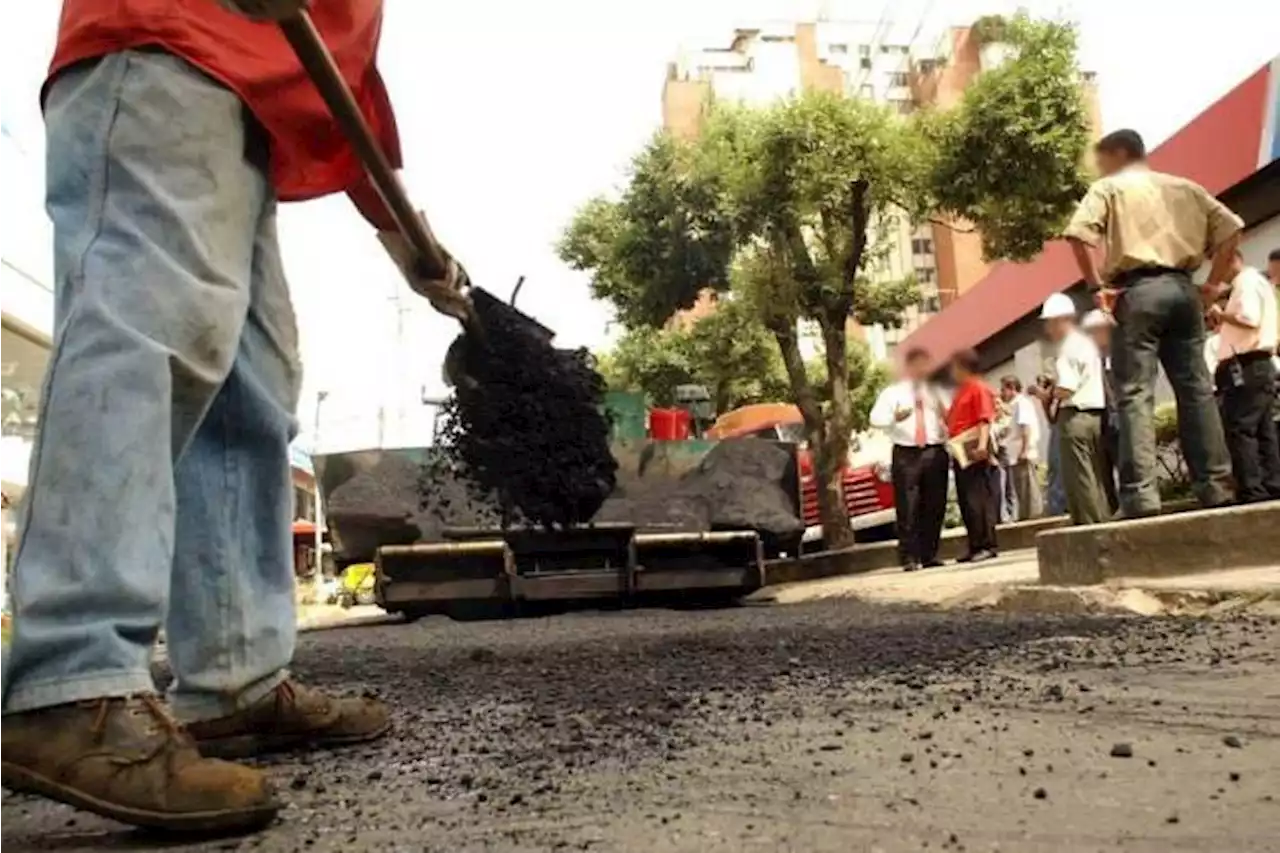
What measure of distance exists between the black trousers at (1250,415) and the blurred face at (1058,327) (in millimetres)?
1318

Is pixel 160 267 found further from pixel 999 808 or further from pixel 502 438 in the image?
pixel 502 438

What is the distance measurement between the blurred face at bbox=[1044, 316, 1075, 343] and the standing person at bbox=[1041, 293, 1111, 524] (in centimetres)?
2

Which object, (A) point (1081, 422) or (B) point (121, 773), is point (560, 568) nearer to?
(A) point (1081, 422)

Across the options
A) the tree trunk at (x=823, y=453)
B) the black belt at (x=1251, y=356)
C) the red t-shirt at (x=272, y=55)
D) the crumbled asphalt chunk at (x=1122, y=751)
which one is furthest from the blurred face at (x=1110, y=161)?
the tree trunk at (x=823, y=453)

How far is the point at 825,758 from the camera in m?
1.94

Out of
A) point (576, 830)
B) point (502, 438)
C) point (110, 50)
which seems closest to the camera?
point (576, 830)

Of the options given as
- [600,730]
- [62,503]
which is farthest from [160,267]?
[600,730]

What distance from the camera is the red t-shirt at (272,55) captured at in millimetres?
1911

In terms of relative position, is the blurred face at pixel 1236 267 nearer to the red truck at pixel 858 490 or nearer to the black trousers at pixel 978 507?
the black trousers at pixel 978 507

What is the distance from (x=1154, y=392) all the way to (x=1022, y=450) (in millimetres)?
6180

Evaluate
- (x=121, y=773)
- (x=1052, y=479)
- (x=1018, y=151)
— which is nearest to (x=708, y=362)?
(x=1018, y=151)

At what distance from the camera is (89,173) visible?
183 cm

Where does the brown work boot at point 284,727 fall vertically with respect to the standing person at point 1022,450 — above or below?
below

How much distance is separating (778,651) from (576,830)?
2.21 metres
